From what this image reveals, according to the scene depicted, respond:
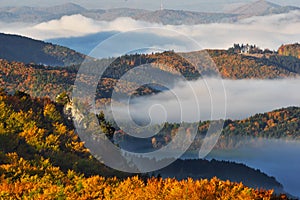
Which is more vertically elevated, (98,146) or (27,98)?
(27,98)

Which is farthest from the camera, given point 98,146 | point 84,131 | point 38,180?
point 84,131

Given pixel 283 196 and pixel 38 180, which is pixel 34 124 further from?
pixel 283 196

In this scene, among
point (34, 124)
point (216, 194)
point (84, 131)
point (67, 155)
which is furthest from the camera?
point (84, 131)

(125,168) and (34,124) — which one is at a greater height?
(34,124)

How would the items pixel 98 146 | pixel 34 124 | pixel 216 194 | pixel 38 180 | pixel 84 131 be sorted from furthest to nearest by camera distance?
pixel 84 131, pixel 98 146, pixel 34 124, pixel 38 180, pixel 216 194

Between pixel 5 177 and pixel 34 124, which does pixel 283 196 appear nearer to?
pixel 5 177

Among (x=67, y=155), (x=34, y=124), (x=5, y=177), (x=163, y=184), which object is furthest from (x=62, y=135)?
(x=163, y=184)

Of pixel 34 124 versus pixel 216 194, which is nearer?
pixel 216 194

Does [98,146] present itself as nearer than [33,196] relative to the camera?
No

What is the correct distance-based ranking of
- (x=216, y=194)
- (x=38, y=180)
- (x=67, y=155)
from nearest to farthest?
(x=216, y=194), (x=38, y=180), (x=67, y=155)

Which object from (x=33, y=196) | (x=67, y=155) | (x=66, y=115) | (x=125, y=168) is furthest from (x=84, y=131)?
(x=33, y=196)
